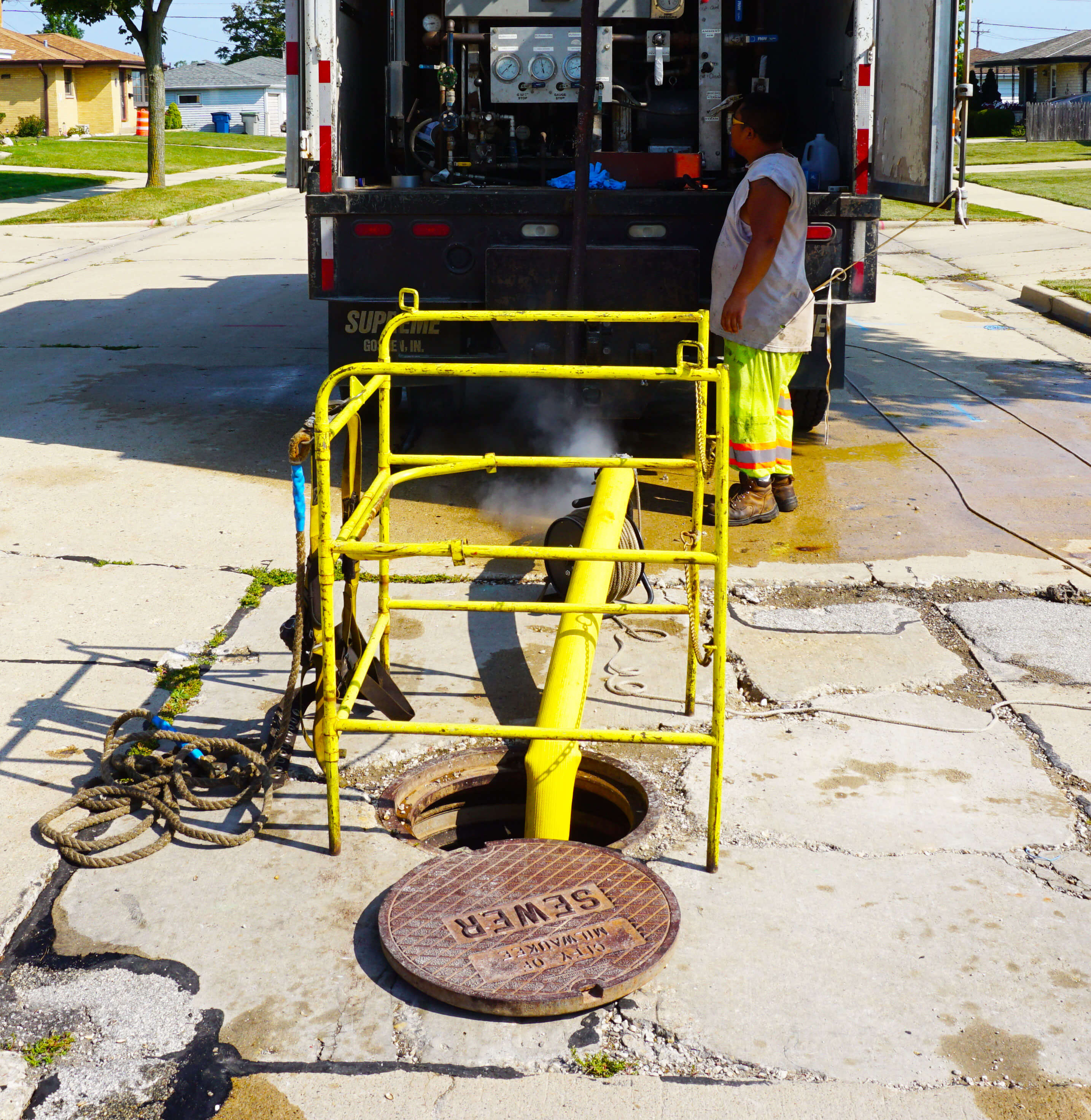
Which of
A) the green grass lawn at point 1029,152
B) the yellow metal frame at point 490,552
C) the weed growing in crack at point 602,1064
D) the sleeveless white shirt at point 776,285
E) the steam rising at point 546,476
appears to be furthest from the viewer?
the green grass lawn at point 1029,152

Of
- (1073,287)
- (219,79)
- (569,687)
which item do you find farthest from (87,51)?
(569,687)

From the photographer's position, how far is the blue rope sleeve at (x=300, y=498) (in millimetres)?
3107

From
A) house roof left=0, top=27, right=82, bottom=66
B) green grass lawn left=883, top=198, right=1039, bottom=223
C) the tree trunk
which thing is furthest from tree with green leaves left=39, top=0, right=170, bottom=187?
house roof left=0, top=27, right=82, bottom=66

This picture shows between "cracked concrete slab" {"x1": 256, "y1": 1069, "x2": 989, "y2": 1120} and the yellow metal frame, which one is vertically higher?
the yellow metal frame

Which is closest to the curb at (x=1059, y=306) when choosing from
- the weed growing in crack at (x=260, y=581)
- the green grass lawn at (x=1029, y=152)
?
the weed growing in crack at (x=260, y=581)

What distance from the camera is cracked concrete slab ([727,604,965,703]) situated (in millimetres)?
4051

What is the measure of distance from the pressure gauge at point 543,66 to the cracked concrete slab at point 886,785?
180 inches

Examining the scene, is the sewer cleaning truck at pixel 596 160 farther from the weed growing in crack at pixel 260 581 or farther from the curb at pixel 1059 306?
the curb at pixel 1059 306

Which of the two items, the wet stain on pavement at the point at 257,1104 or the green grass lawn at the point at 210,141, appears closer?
the wet stain on pavement at the point at 257,1104

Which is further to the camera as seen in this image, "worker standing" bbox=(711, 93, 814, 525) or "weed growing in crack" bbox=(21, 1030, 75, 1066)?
"worker standing" bbox=(711, 93, 814, 525)

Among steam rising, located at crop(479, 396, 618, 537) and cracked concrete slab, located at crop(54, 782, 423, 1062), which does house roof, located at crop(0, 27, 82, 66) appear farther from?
cracked concrete slab, located at crop(54, 782, 423, 1062)

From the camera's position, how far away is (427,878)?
9.64 feet

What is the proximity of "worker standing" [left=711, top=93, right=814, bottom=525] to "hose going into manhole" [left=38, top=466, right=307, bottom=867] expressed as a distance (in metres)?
2.80

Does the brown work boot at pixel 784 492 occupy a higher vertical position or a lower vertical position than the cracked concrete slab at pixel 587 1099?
higher
